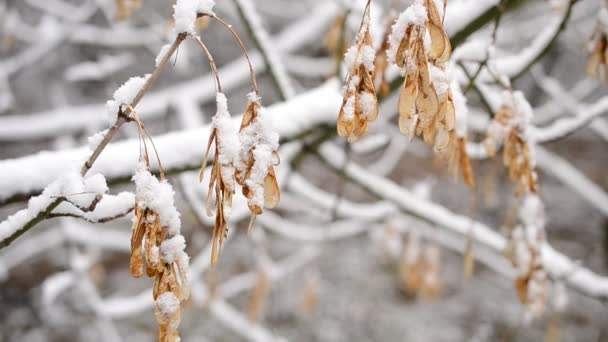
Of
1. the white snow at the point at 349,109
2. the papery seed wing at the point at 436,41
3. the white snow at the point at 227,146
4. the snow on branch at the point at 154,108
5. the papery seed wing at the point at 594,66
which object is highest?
the snow on branch at the point at 154,108

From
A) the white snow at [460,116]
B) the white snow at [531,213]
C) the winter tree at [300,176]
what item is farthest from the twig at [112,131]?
the white snow at [531,213]

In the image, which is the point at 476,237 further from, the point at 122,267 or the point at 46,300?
the point at 122,267

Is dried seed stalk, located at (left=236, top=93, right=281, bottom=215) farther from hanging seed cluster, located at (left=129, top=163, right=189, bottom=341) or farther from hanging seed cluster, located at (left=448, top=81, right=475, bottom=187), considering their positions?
hanging seed cluster, located at (left=448, top=81, right=475, bottom=187)

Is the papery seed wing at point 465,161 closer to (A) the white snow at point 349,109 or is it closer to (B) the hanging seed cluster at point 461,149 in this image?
(B) the hanging seed cluster at point 461,149

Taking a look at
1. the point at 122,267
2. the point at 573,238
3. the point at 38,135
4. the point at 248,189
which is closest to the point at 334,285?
the point at 122,267

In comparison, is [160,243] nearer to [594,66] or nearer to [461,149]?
[461,149]

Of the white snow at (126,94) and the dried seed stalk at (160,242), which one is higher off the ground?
the white snow at (126,94)
